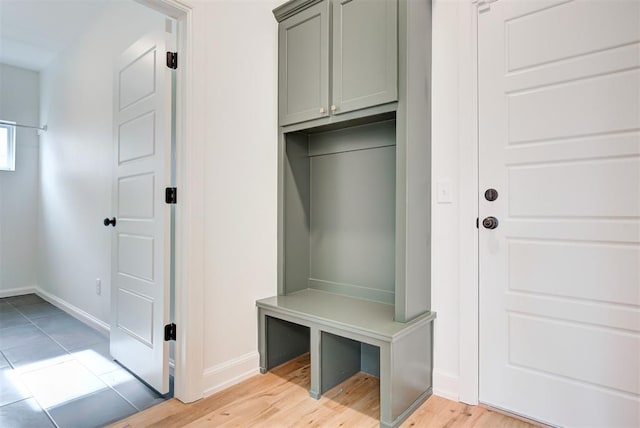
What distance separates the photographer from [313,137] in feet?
8.17

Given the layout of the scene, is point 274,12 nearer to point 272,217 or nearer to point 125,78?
point 125,78

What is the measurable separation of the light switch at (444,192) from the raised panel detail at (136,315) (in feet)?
5.58

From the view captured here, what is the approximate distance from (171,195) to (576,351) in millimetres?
2079

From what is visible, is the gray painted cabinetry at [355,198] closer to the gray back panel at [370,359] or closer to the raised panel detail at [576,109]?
the gray back panel at [370,359]

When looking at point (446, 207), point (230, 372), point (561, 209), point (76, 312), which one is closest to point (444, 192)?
point (446, 207)

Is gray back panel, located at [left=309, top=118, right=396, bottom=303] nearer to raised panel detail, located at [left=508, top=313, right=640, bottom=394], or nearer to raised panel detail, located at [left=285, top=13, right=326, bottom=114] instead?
raised panel detail, located at [left=285, top=13, right=326, bottom=114]

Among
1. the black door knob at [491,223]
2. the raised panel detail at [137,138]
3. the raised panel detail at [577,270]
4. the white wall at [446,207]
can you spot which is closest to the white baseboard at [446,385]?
the white wall at [446,207]

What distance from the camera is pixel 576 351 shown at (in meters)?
1.57

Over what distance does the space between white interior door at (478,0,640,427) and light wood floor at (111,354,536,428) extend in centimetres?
19

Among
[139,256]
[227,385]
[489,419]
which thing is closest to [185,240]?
[139,256]

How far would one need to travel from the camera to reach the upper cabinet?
5.99ft

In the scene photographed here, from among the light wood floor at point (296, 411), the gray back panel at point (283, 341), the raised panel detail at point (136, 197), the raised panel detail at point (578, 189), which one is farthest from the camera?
the gray back panel at point (283, 341)

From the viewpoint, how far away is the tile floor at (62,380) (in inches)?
69.5

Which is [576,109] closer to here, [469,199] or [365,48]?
[469,199]
